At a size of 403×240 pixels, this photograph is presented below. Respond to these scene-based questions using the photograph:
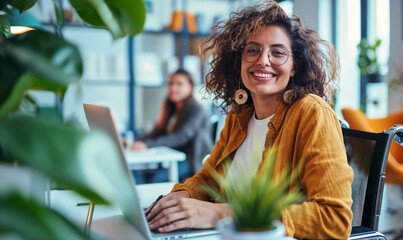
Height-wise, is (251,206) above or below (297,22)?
below

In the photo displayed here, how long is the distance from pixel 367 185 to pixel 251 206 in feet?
2.29

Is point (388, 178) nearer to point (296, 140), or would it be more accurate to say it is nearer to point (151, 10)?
point (296, 140)

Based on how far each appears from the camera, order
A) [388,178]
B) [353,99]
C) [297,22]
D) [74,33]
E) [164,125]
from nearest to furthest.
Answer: [297,22]
[388,178]
[164,125]
[353,99]
[74,33]

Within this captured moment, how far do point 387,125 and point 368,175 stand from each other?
2112 mm

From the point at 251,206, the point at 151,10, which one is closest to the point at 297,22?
the point at 251,206

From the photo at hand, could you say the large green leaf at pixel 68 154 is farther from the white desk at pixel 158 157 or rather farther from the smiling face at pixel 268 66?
the white desk at pixel 158 157

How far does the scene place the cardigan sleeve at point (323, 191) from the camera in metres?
0.94

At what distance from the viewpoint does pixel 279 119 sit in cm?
128

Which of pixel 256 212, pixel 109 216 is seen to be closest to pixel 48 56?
pixel 256 212

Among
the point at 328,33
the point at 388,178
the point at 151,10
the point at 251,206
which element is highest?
the point at 151,10

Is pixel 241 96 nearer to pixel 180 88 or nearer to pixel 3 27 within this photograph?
pixel 3 27

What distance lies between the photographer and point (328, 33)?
4.77 m

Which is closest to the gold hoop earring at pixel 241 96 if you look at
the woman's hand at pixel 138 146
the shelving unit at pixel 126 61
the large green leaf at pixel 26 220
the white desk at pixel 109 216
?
the white desk at pixel 109 216

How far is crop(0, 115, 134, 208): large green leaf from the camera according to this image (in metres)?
0.41
